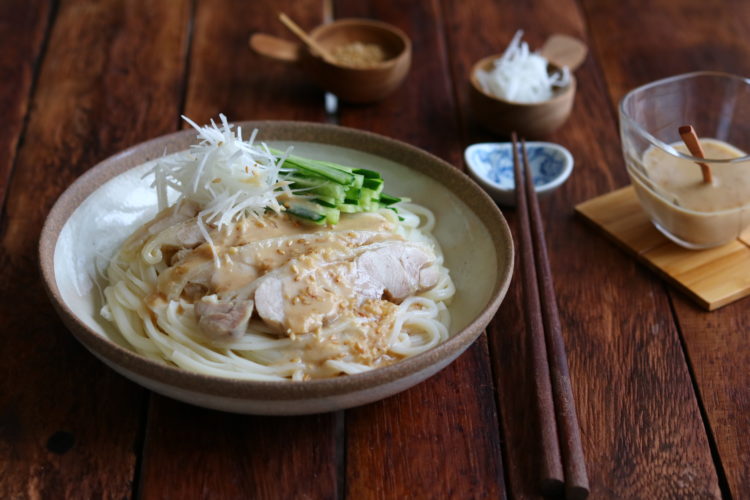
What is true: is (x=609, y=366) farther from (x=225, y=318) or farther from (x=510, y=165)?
(x=225, y=318)

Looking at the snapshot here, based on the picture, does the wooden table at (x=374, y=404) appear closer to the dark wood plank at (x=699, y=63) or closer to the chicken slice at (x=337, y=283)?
the dark wood plank at (x=699, y=63)

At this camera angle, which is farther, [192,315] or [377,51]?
[377,51]

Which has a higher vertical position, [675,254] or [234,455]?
[234,455]

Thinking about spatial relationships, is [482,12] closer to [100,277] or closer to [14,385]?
[100,277]

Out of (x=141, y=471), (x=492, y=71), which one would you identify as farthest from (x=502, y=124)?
(x=141, y=471)

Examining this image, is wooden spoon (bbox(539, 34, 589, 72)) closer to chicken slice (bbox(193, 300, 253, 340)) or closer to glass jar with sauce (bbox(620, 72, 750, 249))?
glass jar with sauce (bbox(620, 72, 750, 249))

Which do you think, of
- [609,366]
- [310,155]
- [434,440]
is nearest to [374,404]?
[434,440]

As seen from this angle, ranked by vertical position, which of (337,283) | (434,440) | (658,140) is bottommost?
(434,440)
